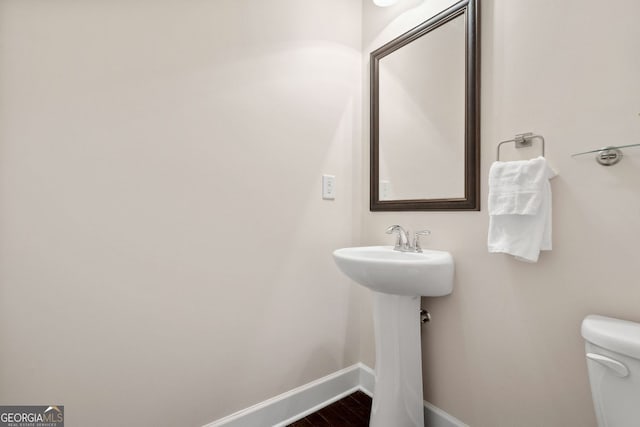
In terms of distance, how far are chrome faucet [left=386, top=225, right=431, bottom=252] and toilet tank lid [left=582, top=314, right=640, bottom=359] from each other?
1.94 feet

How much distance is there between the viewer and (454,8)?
3.86 ft

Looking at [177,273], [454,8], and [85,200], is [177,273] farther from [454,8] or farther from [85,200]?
[454,8]

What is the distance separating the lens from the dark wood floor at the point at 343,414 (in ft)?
4.34

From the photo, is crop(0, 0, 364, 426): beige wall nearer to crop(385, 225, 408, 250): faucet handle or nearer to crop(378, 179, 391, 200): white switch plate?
crop(378, 179, 391, 200): white switch plate

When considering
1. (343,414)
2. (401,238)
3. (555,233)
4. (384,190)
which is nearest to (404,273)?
(401,238)

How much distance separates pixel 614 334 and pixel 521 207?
0.38 metres

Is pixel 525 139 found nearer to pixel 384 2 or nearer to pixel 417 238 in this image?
pixel 417 238

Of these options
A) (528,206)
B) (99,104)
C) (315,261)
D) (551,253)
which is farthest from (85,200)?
(551,253)

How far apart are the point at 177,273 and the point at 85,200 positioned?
391mm

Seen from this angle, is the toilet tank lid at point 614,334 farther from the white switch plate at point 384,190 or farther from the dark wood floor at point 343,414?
the dark wood floor at point 343,414

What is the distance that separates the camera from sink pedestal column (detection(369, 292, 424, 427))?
1146 millimetres

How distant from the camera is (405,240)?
1314 mm

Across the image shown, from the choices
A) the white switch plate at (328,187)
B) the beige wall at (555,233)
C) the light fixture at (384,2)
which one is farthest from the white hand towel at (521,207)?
the light fixture at (384,2)

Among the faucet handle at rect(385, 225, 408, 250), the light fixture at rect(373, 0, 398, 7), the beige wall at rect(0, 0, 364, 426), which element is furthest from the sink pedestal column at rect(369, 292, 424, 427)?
the light fixture at rect(373, 0, 398, 7)
